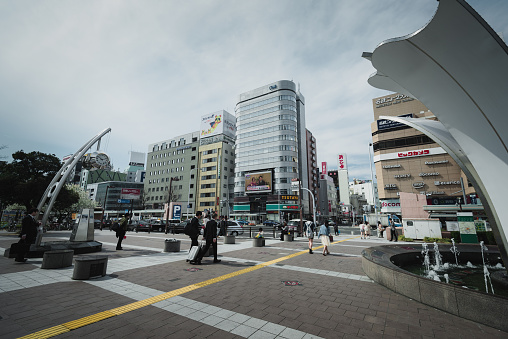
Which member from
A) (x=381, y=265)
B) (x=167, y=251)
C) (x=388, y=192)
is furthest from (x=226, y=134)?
(x=381, y=265)

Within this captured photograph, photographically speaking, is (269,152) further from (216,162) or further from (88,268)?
(88,268)

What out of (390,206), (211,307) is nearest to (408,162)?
(390,206)

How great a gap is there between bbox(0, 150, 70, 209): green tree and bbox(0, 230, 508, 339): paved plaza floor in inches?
836

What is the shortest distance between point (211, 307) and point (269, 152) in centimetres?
5984

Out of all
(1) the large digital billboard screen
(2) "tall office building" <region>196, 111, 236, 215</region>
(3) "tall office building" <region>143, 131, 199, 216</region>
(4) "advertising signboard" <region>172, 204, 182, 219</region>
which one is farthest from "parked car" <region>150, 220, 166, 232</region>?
(3) "tall office building" <region>143, 131, 199, 216</region>

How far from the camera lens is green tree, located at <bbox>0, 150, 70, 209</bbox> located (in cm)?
2214

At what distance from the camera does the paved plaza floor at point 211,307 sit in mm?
3428

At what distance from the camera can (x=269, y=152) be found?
6347 centimetres

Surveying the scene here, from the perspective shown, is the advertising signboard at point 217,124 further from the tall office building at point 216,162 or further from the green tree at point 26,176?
the green tree at point 26,176

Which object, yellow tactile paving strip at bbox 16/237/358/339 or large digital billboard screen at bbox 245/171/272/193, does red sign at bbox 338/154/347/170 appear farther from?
yellow tactile paving strip at bbox 16/237/358/339

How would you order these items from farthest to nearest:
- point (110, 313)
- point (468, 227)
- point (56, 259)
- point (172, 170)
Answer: point (172, 170), point (468, 227), point (56, 259), point (110, 313)

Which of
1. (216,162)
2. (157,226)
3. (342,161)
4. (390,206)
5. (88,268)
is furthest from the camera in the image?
(342,161)

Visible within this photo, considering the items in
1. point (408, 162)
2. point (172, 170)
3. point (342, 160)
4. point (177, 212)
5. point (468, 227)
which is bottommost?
point (468, 227)

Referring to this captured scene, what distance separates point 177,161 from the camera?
82750 mm
